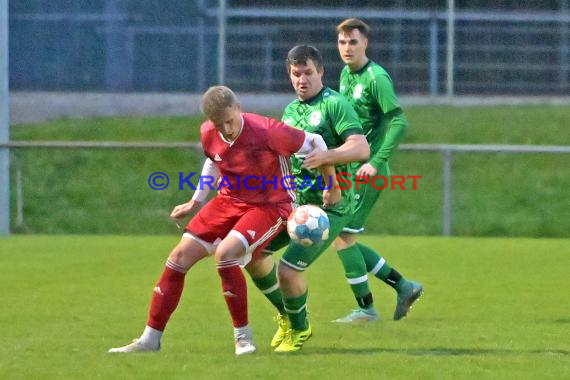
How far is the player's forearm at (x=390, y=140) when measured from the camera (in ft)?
27.7

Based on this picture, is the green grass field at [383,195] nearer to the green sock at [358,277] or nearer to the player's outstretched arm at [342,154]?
the green sock at [358,277]

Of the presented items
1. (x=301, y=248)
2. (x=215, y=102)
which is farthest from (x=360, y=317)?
(x=215, y=102)

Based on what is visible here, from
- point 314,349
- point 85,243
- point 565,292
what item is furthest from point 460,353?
point 85,243

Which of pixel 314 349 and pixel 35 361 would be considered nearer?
pixel 35 361

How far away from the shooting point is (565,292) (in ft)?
33.6

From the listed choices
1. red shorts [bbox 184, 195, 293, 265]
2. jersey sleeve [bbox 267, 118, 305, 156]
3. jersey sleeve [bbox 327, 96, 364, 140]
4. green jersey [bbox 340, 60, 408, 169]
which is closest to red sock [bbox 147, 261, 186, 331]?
red shorts [bbox 184, 195, 293, 265]

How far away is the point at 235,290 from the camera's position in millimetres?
6961

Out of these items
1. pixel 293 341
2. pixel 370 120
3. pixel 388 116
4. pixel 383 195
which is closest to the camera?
pixel 293 341

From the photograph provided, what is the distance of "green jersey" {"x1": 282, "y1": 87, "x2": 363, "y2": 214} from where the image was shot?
743cm

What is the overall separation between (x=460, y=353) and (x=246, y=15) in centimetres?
1155

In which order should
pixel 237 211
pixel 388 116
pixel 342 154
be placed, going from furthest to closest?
pixel 388 116
pixel 237 211
pixel 342 154

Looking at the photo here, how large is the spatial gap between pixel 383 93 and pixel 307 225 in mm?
1746

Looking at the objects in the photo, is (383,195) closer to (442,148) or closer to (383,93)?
(442,148)

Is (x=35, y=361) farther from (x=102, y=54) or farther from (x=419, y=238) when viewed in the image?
(x=102, y=54)
